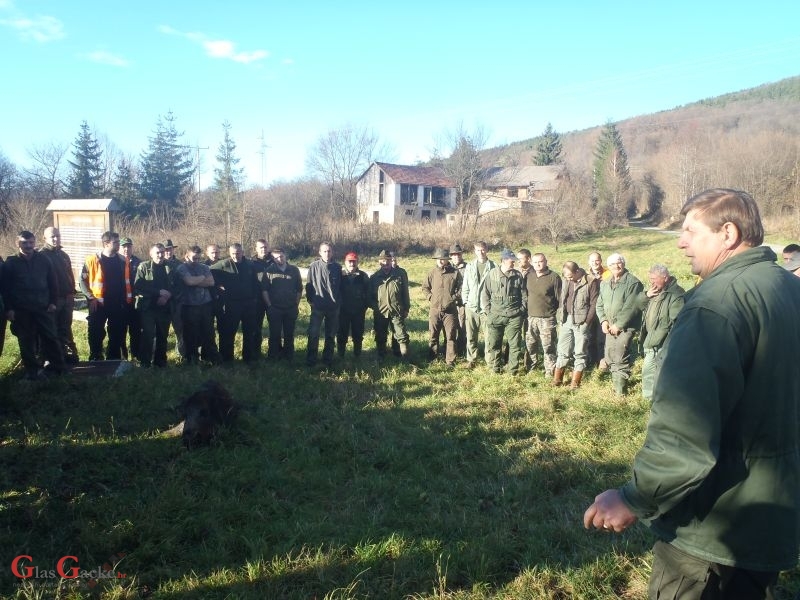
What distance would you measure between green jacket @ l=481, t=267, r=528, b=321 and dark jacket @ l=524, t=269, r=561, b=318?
137mm

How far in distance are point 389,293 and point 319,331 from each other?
4.66 feet

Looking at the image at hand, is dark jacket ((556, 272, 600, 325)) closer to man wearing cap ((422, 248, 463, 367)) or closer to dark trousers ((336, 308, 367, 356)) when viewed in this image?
man wearing cap ((422, 248, 463, 367))

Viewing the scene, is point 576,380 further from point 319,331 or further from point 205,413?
point 205,413

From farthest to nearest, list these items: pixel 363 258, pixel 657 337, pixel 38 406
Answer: pixel 363 258, pixel 657 337, pixel 38 406

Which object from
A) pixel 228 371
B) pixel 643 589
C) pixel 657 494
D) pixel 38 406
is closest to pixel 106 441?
pixel 38 406

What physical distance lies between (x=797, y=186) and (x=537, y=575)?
43757 mm

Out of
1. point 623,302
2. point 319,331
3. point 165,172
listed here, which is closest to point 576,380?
point 623,302

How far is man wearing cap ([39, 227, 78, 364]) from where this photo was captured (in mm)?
7973

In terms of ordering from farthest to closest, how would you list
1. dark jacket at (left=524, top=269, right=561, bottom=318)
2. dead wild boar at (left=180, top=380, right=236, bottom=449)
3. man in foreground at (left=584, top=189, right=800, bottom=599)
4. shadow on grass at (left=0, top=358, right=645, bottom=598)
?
dark jacket at (left=524, top=269, right=561, bottom=318)
dead wild boar at (left=180, top=380, right=236, bottom=449)
shadow on grass at (left=0, top=358, right=645, bottom=598)
man in foreground at (left=584, top=189, right=800, bottom=599)

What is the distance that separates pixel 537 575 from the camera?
3.39 metres

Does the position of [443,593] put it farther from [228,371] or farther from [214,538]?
[228,371]

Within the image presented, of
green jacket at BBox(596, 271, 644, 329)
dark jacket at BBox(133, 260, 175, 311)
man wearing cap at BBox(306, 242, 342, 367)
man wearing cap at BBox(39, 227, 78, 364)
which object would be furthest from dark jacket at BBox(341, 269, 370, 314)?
man wearing cap at BBox(39, 227, 78, 364)

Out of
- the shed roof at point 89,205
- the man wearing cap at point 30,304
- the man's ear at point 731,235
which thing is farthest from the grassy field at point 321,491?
the shed roof at point 89,205

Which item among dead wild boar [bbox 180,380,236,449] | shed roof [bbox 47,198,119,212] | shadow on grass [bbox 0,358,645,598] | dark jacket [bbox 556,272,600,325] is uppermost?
shed roof [bbox 47,198,119,212]
